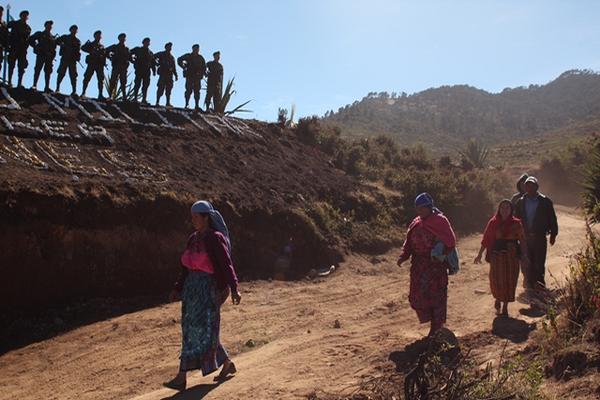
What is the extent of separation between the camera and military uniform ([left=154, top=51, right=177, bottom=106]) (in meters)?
16.6

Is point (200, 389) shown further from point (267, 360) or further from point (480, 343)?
point (480, 343)

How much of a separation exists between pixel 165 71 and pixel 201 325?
41.0 ft

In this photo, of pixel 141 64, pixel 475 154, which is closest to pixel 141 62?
pixel 141 64

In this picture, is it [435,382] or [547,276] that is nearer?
[435,382]

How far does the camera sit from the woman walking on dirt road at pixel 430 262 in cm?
667

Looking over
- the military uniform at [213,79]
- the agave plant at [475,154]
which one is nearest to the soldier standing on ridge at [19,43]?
the military uniform at [213,79]

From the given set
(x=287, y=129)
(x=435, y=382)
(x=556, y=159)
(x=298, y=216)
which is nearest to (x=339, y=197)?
(x=298, y=216)

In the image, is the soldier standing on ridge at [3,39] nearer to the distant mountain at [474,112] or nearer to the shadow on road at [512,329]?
the shadow on road at [512,329]

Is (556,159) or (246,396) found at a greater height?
(556,159)

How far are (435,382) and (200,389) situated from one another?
224 centimetres

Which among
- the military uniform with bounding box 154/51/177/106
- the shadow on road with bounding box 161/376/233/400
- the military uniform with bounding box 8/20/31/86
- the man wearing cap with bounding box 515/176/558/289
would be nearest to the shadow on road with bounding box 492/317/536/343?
the man wearing cap with bounding box 515/176/558/289

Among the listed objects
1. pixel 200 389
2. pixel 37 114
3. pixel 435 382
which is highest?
pixel 37 114

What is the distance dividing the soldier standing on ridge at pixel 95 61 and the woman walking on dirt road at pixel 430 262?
426 inches

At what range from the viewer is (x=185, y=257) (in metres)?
5.68
